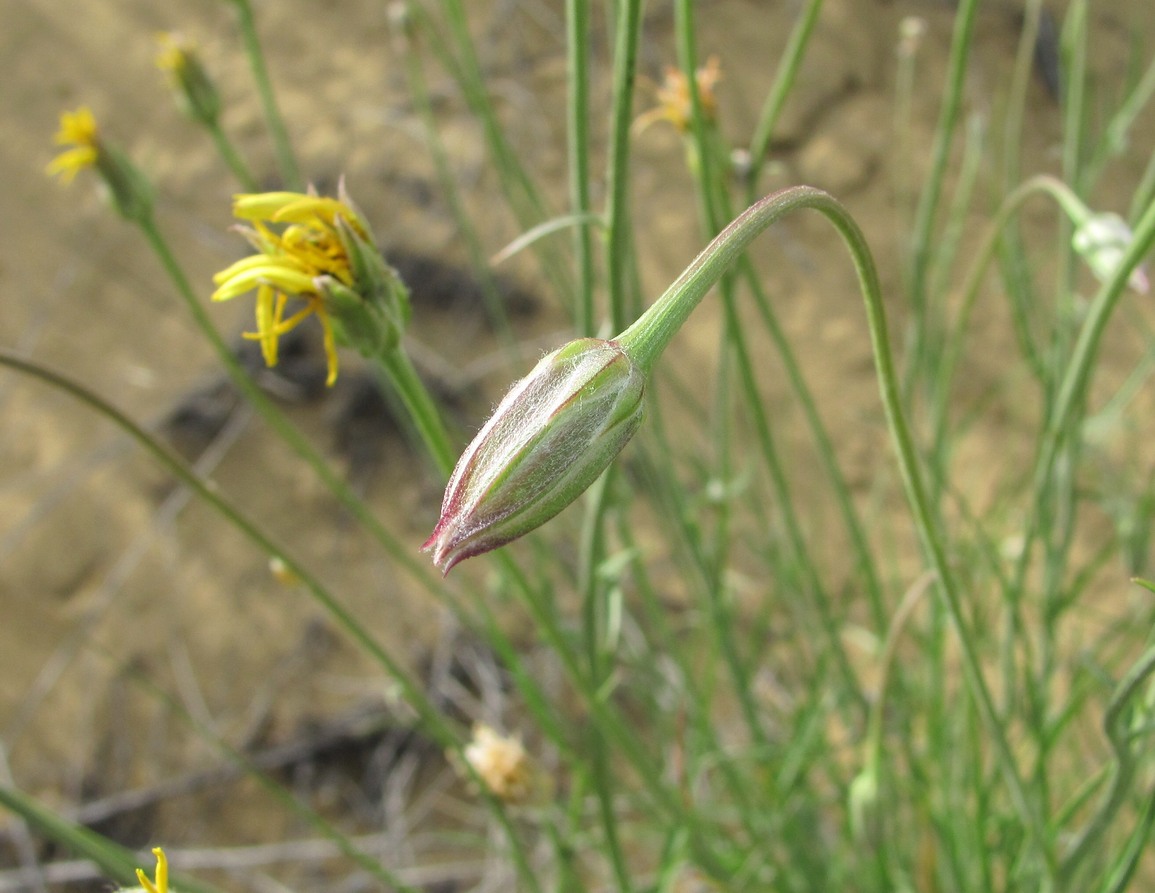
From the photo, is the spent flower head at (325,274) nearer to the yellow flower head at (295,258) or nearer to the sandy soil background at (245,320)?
the yellow flower head at (295,258)

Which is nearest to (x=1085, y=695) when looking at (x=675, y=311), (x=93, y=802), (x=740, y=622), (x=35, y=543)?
(x=675, y=311)

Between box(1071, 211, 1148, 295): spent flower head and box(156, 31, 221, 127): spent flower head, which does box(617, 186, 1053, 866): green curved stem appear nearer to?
box(1071, 211, 1148, 295): spent flower head

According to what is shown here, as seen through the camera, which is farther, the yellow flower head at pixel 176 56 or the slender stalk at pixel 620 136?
the yellow flower head at pixel 176 56

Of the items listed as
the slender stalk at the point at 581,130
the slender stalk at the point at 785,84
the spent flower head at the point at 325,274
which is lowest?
the spent flower head at the point at 325,274

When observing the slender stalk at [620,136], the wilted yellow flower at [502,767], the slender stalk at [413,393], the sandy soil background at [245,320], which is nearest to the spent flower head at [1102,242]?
the slender stalk at [620,136]

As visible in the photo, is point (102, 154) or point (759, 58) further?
point (759, 58)

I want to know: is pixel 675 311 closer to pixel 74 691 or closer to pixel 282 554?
pixel 282 554

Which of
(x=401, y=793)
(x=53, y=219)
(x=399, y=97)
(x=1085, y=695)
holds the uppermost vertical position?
(x=399, y=97)

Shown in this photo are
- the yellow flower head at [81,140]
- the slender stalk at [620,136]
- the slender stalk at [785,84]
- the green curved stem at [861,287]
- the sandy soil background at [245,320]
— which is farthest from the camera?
the sandy soil background at [245,320]
